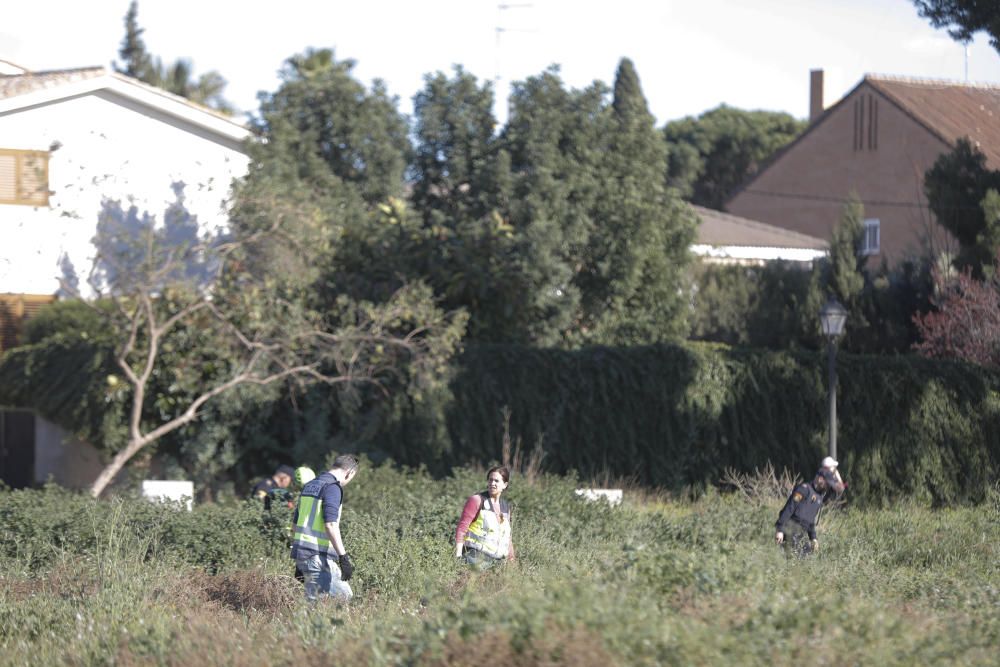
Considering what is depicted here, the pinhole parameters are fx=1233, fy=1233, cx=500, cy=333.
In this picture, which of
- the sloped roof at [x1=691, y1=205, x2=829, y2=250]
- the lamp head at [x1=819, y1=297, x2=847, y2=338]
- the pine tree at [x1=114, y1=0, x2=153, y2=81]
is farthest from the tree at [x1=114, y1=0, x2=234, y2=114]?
the lamp head at [x1=819, y1=297, x2=847, y2=338]

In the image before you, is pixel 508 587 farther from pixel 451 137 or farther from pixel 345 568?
pixel 451 137

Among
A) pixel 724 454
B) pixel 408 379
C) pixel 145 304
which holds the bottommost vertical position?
pixel 724 454

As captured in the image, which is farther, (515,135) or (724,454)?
(515,135)

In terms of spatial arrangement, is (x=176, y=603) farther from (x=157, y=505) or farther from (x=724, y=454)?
(x=724, y=454)

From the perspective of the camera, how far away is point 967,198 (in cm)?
2347

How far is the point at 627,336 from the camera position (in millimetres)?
23328

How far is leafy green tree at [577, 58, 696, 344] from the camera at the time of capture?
73.3 feet

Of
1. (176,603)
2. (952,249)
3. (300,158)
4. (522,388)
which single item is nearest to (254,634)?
(176,603)

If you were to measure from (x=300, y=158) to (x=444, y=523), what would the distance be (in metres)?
13.6

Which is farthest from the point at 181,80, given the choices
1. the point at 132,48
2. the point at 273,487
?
the point at 273,487

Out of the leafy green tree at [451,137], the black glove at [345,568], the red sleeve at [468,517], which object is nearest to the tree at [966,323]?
the leafy green tree at [451,137]

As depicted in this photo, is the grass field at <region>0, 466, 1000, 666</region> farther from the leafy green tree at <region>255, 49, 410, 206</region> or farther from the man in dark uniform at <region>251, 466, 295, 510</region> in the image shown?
the leafy green tree at <region>255, 49, 410, 206</region>

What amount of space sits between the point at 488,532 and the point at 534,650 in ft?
13.6

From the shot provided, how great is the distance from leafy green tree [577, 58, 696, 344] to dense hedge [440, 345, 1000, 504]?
253 cm
